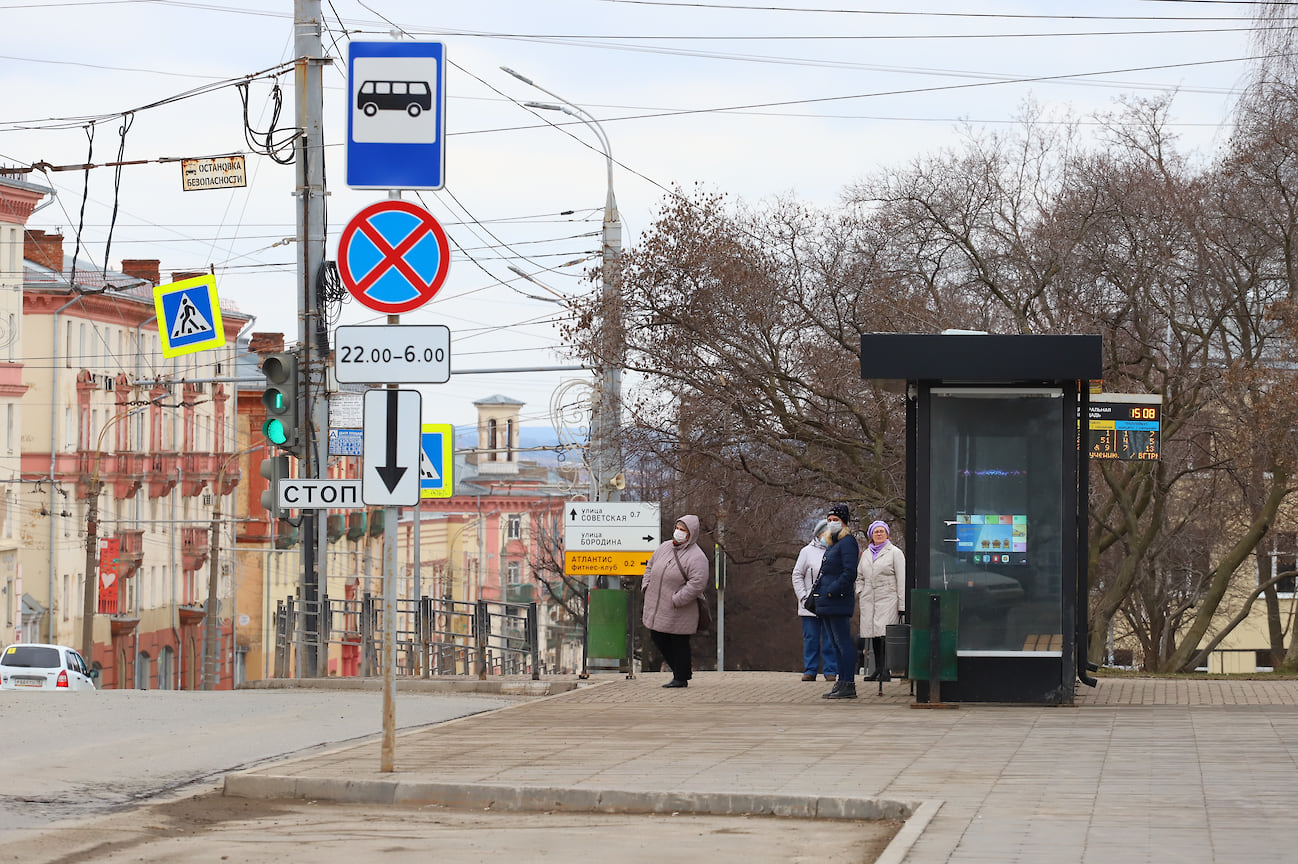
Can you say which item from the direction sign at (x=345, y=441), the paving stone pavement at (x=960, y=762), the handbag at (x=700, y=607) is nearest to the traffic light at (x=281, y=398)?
the paving stone pavement at (x=960, y=762)

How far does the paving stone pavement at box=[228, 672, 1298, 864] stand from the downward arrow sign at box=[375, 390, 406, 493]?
1.67 meters

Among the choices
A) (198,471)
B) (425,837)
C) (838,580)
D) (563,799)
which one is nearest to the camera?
(425,837)

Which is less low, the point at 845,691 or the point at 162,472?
the point at 162,472

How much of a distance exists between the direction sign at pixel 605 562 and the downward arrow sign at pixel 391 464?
34.3 feet

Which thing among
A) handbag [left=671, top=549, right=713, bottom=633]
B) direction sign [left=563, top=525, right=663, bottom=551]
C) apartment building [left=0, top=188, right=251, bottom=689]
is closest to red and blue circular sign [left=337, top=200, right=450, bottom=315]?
handbag [left=671, top=549, right=713, bottom=633]

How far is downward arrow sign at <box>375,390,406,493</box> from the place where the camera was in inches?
426

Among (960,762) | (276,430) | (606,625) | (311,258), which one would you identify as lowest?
(960,762)

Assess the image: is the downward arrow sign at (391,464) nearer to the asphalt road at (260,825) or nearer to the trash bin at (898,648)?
the asphalt road at (260,825)

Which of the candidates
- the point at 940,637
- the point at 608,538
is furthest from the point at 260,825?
the point at 608,538

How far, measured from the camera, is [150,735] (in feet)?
46.6

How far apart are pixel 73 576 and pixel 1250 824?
63.6 metres

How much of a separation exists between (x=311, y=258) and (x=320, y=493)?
7.50 metres

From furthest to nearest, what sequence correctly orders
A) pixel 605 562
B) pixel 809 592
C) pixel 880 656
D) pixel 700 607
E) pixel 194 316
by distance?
pixel 194 316, pixel 605 562, pixel 809 592, pixel 700 607, pixel 880 656

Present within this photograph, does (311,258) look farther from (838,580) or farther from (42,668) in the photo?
(42,668)
